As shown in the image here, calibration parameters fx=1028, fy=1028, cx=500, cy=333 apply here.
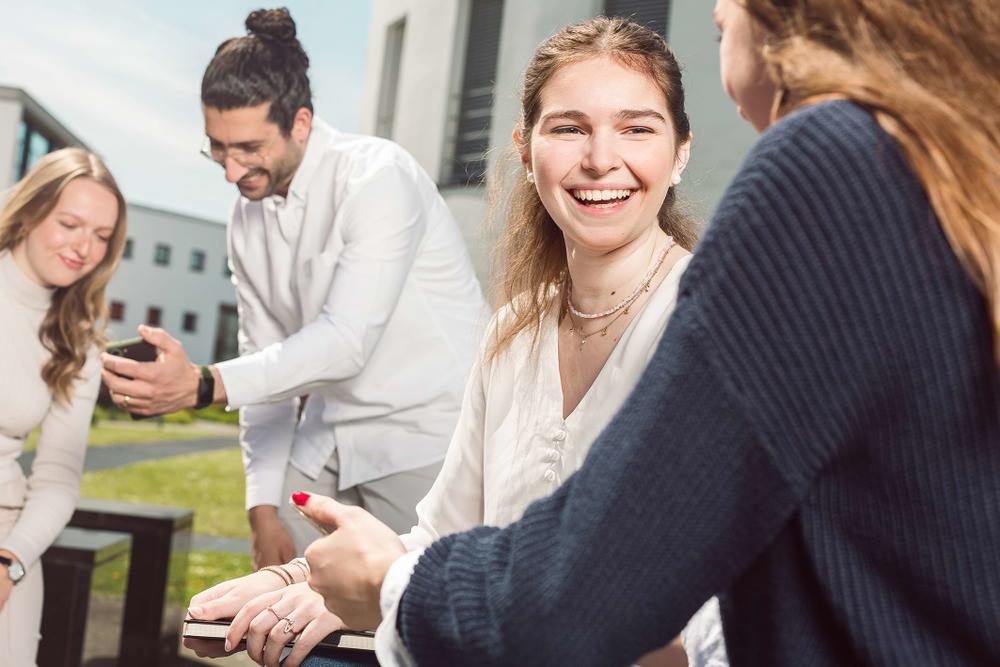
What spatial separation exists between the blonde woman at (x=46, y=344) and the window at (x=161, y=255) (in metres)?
50.3

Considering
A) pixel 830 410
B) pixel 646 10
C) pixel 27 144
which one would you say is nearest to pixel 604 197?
pixel 830 410

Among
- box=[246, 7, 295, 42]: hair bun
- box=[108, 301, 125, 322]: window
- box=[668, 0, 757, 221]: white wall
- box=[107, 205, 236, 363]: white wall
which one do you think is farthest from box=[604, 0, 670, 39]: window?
box=[108, 301, 125, 322]: window

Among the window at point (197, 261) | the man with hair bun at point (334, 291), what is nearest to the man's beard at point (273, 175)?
the man with hair bun at point (334, 291)

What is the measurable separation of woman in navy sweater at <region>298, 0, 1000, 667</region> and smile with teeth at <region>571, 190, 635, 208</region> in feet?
2.69

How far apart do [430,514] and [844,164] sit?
111 cm

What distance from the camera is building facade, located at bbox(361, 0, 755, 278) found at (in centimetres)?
777

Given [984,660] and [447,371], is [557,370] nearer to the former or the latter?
[984,660]

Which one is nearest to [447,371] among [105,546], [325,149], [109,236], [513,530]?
[325,149]

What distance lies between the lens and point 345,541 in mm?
1053

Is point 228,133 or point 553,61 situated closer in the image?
point 553,61

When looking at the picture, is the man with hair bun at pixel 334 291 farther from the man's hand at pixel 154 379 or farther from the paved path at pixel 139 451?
the paved path at pixel 139 451

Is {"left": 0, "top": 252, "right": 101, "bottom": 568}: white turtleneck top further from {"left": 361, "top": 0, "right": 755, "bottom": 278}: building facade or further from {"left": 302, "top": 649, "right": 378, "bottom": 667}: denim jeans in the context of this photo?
{"left": 361, "top": 0, "right": 755, "bottom": 278}: building facade

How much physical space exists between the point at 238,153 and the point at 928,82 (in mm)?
2357

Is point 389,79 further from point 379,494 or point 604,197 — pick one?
point 604,197
